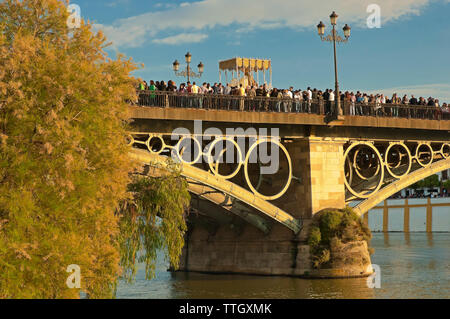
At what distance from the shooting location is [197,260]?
34.6 metres

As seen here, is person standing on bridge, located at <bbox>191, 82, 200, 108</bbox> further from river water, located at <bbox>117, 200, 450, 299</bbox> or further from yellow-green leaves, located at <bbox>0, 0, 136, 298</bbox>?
yellow-green leaves, located at <bbox>0, 0, 136, 298</bbox>

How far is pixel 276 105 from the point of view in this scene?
1113 inches

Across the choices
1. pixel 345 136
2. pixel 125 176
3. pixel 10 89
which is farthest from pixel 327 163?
pixel 10 89

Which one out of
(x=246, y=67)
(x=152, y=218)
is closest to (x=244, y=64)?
(x=246, y=67)

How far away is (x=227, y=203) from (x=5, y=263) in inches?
636

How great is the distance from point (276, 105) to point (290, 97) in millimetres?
815

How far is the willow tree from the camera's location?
13.4 metres

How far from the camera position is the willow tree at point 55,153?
13.4m

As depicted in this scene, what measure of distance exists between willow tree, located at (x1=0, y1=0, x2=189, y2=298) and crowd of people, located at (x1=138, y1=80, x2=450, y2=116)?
942 cm

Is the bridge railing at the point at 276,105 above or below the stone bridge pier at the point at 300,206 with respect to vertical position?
above

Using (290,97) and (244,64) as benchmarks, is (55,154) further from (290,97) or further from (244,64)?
(244,64)

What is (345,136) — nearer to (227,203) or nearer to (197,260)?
(227,203)

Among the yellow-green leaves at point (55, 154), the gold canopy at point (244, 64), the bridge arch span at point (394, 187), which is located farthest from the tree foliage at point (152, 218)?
the gold canopy at point (244, 64)

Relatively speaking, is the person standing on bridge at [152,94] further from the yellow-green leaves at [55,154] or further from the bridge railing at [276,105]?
the yellow-green leaves at [55,154]
